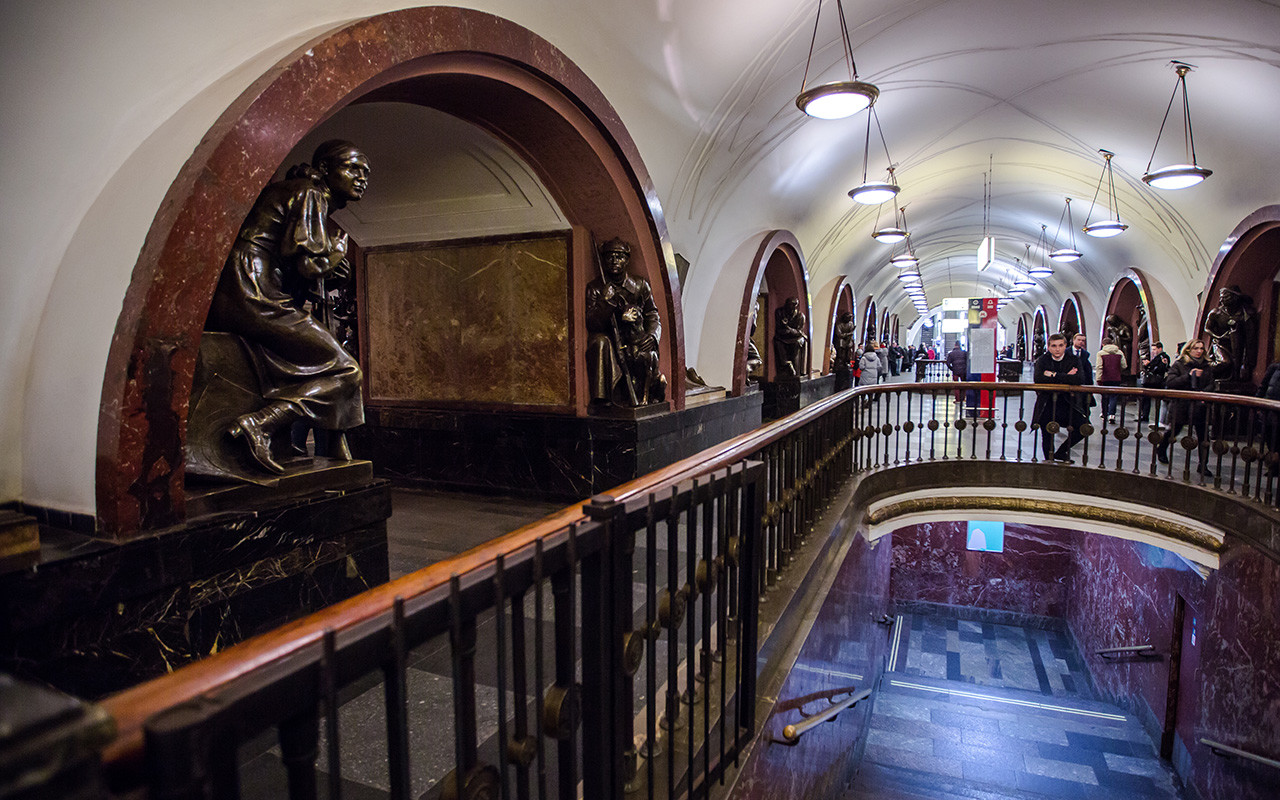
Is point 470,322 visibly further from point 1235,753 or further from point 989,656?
point 989,656

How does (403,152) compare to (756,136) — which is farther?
(756,136)

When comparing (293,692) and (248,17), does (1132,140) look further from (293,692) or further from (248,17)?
(293,692)

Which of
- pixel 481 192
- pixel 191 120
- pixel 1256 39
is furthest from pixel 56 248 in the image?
pixel 1256 39

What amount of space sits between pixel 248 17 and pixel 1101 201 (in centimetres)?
1374

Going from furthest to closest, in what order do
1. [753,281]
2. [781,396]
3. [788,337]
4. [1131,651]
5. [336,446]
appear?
[788,337] → [781,396] → [753,281] → [1131,651] → [336,446]

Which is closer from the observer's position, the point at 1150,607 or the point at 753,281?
the point at 1150,607

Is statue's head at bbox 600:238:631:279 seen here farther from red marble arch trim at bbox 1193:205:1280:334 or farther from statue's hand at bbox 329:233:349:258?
red marble arch trim at bbox 1193:205:1280:334

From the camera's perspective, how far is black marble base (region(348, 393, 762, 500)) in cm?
525

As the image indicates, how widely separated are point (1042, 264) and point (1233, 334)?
42.2 feet

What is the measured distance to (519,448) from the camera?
5398 mm

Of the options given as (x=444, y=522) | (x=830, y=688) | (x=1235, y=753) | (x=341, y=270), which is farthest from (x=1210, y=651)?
(x=341, y=270)

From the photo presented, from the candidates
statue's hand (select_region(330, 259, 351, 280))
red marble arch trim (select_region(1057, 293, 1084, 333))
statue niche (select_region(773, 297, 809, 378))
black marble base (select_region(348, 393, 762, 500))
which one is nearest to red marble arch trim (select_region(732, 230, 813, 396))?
statue niche (select_region(773, 297, 809, 378))

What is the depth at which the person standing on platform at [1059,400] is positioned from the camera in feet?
21.7

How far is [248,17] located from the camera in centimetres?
275
